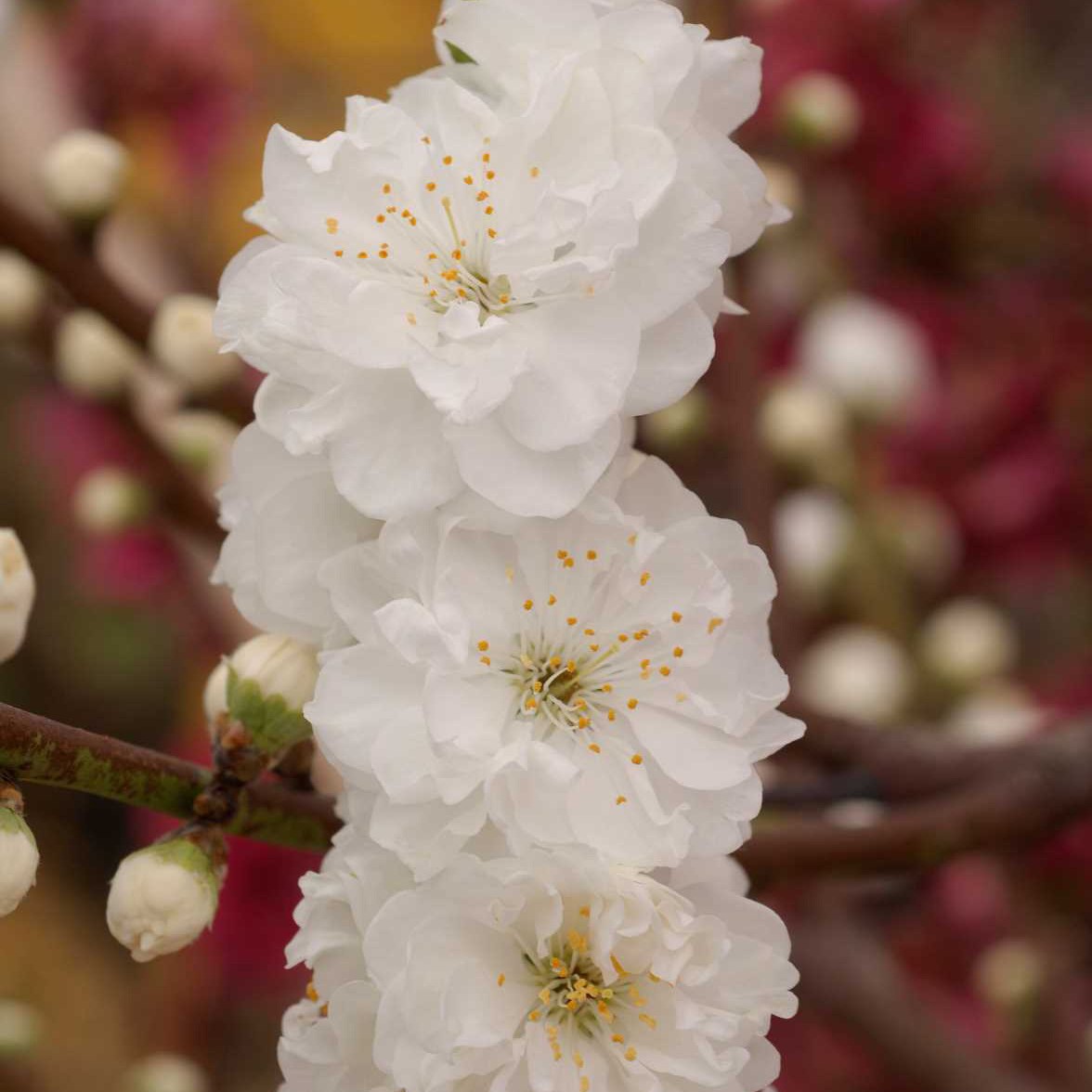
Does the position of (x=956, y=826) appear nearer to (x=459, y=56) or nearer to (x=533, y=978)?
(x=533, y=978)

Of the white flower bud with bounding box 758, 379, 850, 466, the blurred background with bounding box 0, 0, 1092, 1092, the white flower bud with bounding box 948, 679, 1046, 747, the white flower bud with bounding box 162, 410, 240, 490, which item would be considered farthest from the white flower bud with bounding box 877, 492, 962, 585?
the white flower bud with bounding box 162, 410, 240, 490

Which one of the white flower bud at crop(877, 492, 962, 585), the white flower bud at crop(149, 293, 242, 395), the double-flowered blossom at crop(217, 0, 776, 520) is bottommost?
the white flower bud at crop(877, 492, 962, 585)

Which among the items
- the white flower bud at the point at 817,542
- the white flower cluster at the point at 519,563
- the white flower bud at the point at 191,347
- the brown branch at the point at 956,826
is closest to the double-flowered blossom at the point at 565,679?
the white flower cluster at the point at 519,563

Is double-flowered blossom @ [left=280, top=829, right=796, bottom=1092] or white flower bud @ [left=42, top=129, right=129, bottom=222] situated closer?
double-flowered blossom @ [left=280, top=829, right=796, bottom=1092]

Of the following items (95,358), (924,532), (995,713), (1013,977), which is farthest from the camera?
(924,532)

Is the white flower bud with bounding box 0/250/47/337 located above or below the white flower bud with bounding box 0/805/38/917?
below

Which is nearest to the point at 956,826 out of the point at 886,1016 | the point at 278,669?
the point at 886,1016

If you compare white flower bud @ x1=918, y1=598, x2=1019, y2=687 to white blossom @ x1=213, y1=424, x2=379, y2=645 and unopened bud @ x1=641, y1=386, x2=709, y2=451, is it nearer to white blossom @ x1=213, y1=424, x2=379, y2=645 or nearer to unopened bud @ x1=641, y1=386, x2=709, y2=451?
unopened bud @ x1=641, y1=386, x2=709, y2=451
